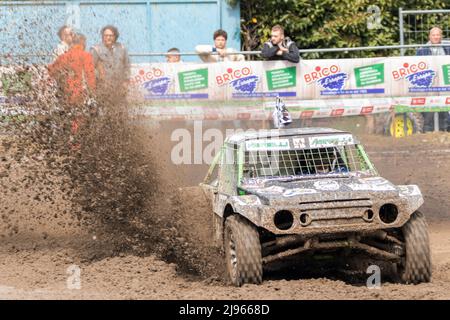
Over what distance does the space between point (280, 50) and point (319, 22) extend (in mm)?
4697

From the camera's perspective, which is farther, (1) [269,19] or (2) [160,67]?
(1) [269,19]

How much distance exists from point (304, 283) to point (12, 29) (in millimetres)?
5424

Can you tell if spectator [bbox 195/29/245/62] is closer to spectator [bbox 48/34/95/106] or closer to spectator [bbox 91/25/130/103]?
spectator [bbox 91/25/130/103]

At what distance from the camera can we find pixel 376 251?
735 cm

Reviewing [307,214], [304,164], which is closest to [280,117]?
[304,164]

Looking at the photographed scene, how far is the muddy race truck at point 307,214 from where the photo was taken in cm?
711

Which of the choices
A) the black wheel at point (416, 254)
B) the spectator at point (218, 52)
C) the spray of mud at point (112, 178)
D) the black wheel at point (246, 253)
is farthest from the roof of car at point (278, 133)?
the spectator at point (218, 52)

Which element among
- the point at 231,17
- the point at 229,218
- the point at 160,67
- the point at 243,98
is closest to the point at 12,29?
the point at 160,67

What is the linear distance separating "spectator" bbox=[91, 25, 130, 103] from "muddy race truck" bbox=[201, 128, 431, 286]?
248cm

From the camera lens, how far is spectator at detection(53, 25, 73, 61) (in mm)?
10469

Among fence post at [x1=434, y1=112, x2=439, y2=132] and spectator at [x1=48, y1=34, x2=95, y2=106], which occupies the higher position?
spectator at [x1=48, y1=34, x2=95, y2=106]

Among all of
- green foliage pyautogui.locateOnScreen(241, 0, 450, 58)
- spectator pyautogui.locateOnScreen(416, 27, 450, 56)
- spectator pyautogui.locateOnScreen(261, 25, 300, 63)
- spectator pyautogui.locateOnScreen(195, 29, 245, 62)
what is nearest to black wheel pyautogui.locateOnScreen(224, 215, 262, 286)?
spectator pyautogui.locateOnScreen(261, 25, 300, 63)

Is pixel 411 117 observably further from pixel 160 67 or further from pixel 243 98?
pixel 160 67

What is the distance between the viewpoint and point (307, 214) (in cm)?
710
